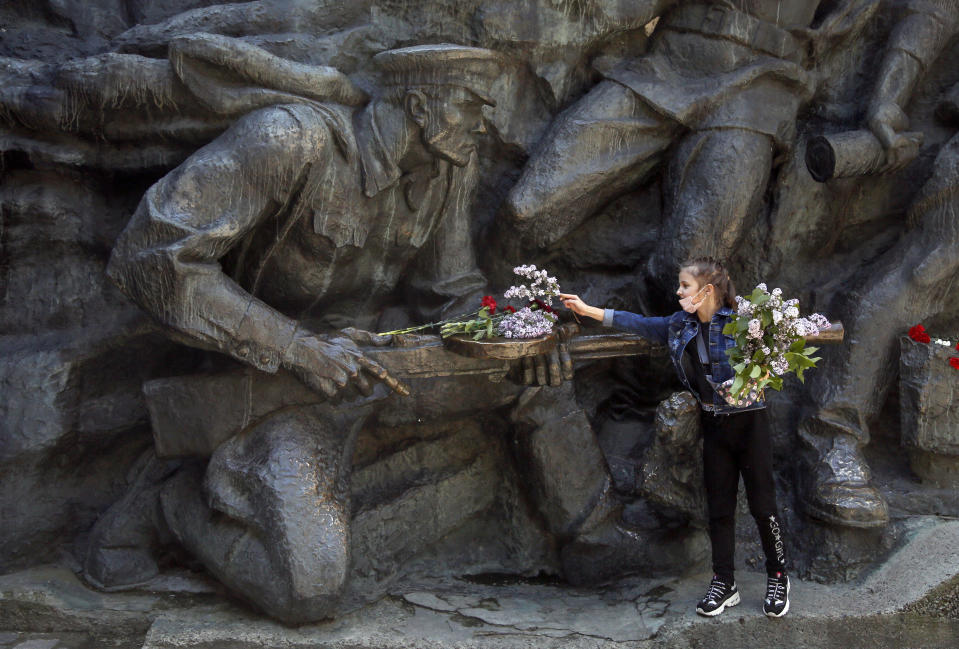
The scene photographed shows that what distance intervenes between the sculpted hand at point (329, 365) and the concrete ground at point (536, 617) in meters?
1.01

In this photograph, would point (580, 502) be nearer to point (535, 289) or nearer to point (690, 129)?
point (535, 289)

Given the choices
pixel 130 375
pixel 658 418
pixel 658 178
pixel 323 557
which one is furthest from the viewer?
pixel 658 178

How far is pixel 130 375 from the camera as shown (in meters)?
4.63

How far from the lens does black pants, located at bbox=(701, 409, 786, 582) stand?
393cm

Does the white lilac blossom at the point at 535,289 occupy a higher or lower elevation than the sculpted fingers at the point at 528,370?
higher

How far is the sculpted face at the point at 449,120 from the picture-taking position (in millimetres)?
4094

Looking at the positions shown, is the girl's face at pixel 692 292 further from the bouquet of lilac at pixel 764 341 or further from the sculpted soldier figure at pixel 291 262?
the sculpted soldier figure at pixel 291 262

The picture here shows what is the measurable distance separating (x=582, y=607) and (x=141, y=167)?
2.80 metres

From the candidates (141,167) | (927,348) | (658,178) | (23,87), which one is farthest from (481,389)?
(23,87)

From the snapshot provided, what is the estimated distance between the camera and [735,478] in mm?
4043

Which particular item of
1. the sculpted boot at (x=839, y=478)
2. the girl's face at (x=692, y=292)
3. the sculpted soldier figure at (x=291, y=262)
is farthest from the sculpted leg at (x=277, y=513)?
the sculpted boot at (x=839, y=478)

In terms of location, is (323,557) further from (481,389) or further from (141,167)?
(141,167)

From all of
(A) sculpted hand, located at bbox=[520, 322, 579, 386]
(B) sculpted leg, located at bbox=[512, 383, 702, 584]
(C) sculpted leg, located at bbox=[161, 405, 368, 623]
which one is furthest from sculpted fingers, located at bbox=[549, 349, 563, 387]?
(C) sculpted leg, located at bbox=[161, 405, 368, 623]

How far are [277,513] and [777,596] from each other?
2074 mm
